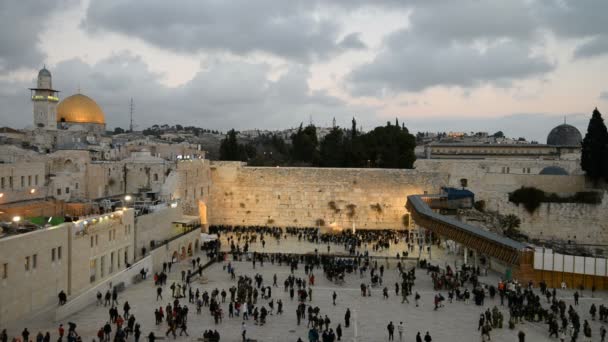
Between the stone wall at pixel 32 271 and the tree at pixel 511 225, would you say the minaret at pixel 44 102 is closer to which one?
the stone wall at pixel 32 271

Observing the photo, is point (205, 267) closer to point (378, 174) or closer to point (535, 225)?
point (378, 174)

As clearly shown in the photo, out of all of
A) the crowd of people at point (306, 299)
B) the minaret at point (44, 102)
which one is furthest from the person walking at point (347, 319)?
the minaret at point (44, 102)

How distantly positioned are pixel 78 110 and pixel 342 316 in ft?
122

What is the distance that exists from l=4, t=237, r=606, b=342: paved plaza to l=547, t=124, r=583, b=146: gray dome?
107 feet

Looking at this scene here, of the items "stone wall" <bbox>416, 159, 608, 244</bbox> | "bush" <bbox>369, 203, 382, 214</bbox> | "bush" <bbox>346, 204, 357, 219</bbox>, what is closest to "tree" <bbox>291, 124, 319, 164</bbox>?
"bush" <bbox>346, 204, 357, 219</bbox>

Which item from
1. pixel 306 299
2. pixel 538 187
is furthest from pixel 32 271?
pixel 538 187

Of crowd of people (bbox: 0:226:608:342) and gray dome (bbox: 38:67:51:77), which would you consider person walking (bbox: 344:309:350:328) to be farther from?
gray dome (bbox: 38:67:51:77)

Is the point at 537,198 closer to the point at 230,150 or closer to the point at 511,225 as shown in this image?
the point at 511,225

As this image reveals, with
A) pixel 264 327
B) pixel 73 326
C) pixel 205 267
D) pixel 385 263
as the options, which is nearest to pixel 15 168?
pixel 205 267

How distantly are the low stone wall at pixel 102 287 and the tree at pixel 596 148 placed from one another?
24242 millimetres

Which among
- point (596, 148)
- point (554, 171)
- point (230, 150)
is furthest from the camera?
point (230, 150)

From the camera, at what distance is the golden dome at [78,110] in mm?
45094

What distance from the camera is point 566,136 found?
47906 mm

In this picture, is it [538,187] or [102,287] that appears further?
[538,187]
